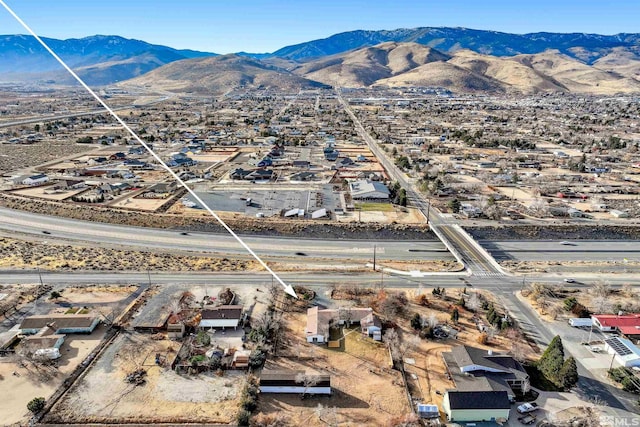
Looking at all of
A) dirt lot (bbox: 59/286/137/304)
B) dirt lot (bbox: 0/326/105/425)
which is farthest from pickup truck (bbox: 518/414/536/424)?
dirt lot (bbox: 59/286/137/304)

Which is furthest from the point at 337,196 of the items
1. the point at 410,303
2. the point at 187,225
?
the point at 410,303

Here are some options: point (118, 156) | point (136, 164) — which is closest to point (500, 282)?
point (136, 164)

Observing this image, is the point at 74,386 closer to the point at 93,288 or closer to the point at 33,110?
the point at 93,288

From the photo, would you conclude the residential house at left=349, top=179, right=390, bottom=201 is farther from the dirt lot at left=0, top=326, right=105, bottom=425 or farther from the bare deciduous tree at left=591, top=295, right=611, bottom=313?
the dirt lot at left=0, top=326, right=105, bottom=425

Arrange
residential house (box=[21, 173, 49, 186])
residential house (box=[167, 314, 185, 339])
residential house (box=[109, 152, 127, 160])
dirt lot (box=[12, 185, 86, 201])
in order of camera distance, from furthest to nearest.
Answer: residential house (box=[109, 152, 127, 160]), residential house (box=[21, 173, 49, 186]), dirt lot (box=[12, 185, 86, 201]), residential house (box=[167, 314, 185, 339])

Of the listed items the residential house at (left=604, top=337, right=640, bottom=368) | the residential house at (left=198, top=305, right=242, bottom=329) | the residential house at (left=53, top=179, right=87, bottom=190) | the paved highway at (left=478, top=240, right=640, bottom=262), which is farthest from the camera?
the residential house at (left=53, top=179, right=87, bottom=190)

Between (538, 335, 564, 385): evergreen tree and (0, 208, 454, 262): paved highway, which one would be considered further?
(0, 208, 454, 262): paved highway
